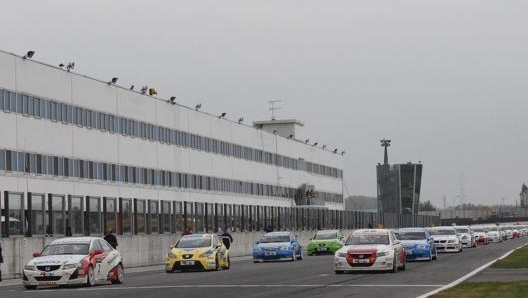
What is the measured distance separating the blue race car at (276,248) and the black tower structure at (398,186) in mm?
100299

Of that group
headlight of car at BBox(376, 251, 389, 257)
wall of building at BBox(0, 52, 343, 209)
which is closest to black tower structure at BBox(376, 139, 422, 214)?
wall of building at BBox(0, 52, 343, 209)

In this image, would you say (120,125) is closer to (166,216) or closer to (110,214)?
(166,216)

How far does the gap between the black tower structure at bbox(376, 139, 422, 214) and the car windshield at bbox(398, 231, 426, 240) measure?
10726 cm

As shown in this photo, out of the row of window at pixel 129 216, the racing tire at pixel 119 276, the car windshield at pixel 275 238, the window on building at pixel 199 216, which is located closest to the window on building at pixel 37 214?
the row of window at pixel 129 216

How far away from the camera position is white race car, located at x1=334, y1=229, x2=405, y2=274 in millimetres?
34375

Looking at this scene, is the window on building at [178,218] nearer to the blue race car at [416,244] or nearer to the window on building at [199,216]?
the window on building at [199,216]

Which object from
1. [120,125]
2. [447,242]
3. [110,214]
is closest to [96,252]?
[110,214]

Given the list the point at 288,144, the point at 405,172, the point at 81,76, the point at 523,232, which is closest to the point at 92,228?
the point at 81,76

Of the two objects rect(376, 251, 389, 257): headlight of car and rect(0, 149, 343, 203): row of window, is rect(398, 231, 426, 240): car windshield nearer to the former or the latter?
rect(376, 251, 389, 257): headlight of car

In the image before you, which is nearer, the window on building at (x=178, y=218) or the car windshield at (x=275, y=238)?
the car windshield at (x=275, y=238)

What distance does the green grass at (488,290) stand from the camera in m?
22.6

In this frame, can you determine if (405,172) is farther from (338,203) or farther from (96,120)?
(96,120)

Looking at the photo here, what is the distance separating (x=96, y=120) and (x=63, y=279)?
3566 centimetres

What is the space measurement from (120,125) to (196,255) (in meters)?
29.2
